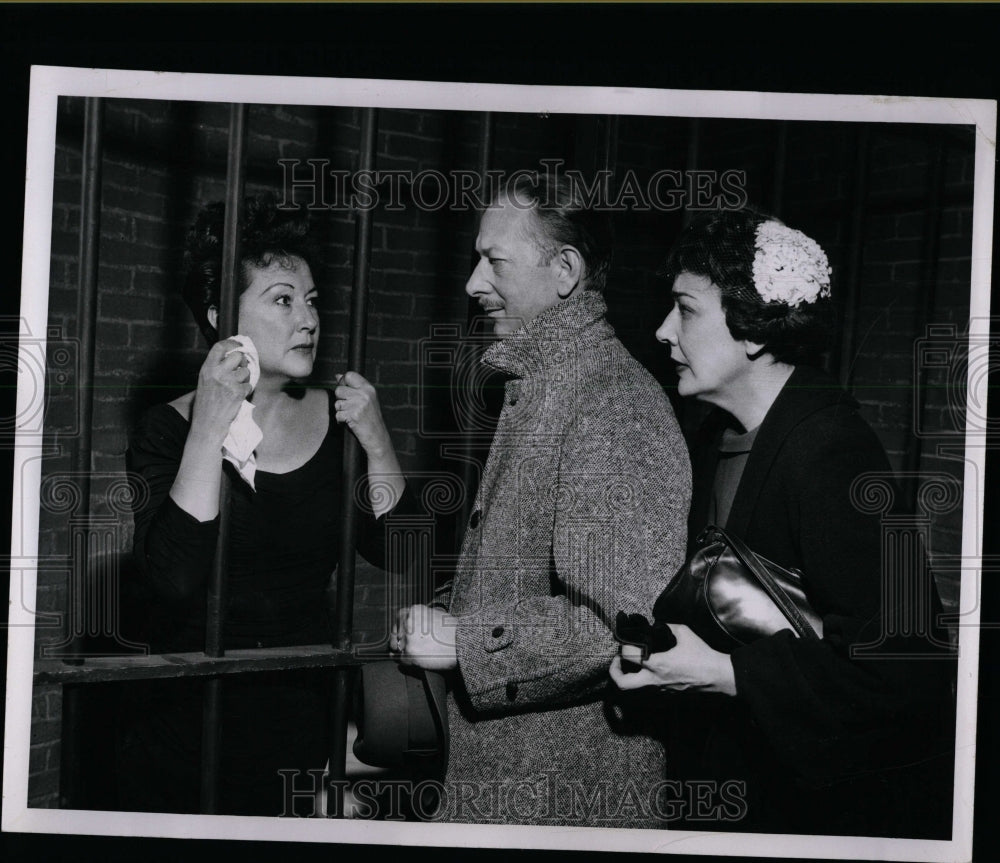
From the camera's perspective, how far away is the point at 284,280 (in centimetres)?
198

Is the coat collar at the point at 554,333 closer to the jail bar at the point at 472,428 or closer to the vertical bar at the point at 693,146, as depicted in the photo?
the jail bar at the point at 472,428

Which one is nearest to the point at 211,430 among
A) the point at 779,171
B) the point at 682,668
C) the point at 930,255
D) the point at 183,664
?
the point at 183,664

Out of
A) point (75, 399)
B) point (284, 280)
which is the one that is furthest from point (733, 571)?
point (75, 399)

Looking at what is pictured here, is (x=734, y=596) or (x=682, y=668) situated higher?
(x=734, y=596)

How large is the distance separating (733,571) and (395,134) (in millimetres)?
1153

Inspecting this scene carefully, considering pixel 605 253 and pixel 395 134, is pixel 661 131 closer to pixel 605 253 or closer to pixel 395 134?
pixel 605 253

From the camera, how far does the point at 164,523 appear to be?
197cm

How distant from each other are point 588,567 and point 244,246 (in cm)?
94

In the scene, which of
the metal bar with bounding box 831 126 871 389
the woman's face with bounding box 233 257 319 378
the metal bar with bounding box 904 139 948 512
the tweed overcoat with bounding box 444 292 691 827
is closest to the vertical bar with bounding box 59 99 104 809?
the woman's face with bounding box 233 257 319 378

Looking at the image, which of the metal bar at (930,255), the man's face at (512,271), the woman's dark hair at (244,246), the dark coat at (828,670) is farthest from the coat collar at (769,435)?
the woman's dark hair at (244,246)

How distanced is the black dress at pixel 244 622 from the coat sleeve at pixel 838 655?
834 mm

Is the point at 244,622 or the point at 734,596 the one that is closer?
the point at 734,596

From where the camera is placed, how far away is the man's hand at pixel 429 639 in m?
1.86

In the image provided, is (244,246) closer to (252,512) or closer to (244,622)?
(252,512)
